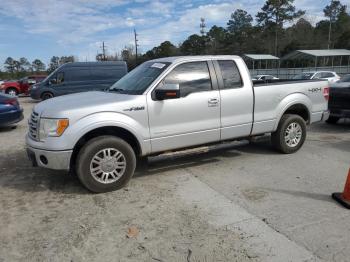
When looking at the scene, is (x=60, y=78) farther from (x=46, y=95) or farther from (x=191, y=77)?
(x=191, y=77)

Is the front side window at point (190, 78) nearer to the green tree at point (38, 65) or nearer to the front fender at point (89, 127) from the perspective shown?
the front fender at point (89, 127)

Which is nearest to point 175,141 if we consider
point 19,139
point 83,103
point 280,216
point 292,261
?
point 83,103

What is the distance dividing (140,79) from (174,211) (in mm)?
2325

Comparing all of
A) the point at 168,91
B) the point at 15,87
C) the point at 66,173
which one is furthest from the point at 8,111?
the point at 15,87

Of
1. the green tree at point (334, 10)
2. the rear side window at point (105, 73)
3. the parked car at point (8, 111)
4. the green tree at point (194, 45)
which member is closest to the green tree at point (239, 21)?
the green tree at point (194, 45)

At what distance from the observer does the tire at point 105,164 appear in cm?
484

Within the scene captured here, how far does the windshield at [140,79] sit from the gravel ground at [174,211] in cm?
114

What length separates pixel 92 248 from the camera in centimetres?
355

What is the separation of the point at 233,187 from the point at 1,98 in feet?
26.3

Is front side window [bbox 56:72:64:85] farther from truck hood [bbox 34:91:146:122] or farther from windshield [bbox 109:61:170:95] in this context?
truck hood [bbox 34:91:146:122]

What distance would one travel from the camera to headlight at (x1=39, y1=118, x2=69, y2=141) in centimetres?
470

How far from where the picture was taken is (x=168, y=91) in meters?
5.11

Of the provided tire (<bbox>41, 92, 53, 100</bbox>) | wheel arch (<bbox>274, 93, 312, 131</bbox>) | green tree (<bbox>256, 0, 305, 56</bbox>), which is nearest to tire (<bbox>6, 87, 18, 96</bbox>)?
tire (<bbox>41, 92, 53, 100</bbox>)

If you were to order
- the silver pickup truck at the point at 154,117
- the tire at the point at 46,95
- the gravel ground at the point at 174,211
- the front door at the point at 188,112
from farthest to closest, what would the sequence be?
the tire at the point at 46,95 < the front door at the point at 188,112 < the silver pickup truck at the point at 154,117 < the gravel ground at the point at 174,211
